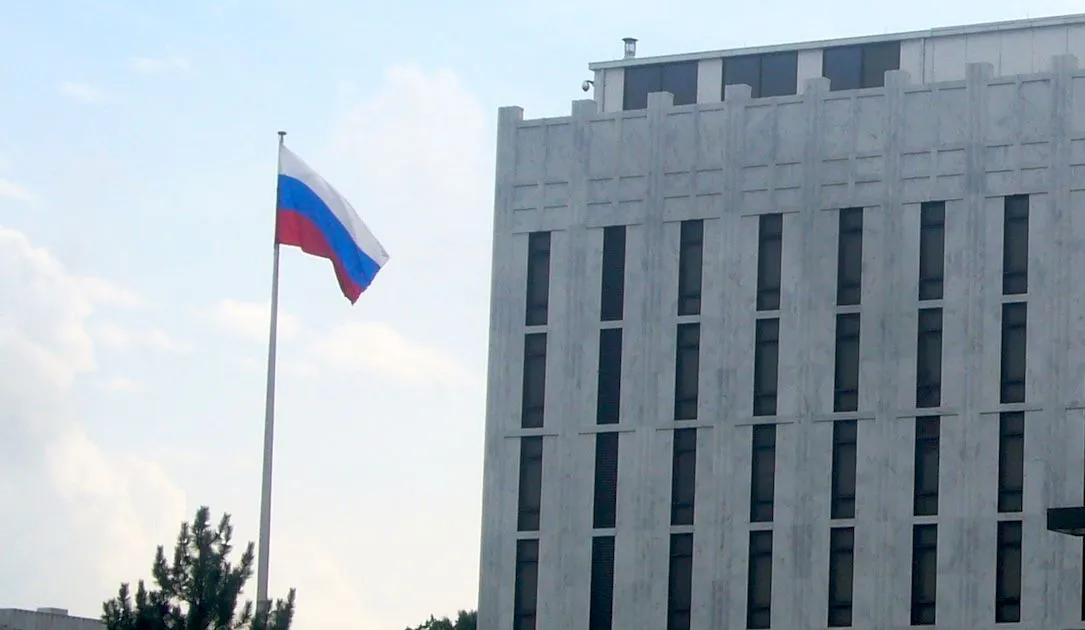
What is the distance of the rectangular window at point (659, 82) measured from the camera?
81750mm

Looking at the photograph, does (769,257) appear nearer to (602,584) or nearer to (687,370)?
(687,370)

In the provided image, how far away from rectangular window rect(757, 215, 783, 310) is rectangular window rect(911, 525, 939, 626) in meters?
8.70

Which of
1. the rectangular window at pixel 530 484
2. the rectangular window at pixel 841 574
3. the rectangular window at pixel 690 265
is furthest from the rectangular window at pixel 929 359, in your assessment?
the rectangular window at pixel 530 484

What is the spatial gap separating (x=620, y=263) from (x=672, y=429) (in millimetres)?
5707

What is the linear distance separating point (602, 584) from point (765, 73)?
17.3m

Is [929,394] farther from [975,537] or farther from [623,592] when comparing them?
[623,592]

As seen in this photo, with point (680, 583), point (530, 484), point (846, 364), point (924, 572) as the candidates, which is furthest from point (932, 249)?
point (530, 484)

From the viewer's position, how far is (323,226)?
55.2 meters

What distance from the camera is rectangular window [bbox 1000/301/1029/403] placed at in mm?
74000

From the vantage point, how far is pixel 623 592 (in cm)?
7706

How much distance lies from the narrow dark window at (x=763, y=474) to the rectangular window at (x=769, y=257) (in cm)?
404

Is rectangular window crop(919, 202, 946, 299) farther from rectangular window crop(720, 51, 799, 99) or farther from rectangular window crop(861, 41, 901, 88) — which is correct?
rectangular window crop(720, 51, 799, 99)

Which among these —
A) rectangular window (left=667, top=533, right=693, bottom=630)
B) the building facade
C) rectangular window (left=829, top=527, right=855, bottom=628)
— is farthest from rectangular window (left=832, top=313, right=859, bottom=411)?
rectangular window (left=667, top=533, right=693, bottom=630)

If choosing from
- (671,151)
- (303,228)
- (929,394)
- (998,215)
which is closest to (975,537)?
(929,394)
